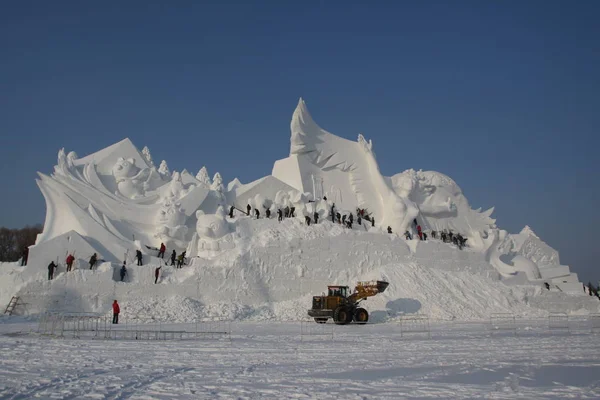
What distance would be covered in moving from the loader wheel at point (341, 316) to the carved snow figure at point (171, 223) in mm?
9541

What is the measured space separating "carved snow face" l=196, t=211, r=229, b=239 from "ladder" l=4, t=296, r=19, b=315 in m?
8.02

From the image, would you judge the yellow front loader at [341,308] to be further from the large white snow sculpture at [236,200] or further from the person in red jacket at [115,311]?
the person in red jacket at [115,311]

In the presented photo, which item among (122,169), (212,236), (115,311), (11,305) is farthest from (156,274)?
(122,169)

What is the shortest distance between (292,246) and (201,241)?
4.41 m

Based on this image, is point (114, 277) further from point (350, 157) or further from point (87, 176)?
point (350, 157)

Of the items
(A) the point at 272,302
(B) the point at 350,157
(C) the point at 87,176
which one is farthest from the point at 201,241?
(B) the point at 350,157

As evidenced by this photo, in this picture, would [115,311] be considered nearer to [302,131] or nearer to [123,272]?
[123,272]

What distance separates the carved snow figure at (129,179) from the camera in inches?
1081

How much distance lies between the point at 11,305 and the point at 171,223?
7.96 m

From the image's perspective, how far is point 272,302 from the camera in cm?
2447

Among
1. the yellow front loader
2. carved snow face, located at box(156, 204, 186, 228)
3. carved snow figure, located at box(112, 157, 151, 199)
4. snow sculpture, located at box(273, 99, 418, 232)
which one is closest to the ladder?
carved snow face, located at box(156, 204, 186, 228)

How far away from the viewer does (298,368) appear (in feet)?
27.4

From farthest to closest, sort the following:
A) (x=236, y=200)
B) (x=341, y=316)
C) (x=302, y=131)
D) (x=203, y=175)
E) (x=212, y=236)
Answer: (x=203, y=175), (x=302, y=131), (x=236, y=200), (x=212, y=236), (x=341, y=316)

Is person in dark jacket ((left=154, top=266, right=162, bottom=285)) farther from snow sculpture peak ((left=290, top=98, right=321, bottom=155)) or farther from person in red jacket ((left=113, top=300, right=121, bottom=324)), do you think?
snow sculpture peak ((left=290, top=98, right=321, bottom=155))
